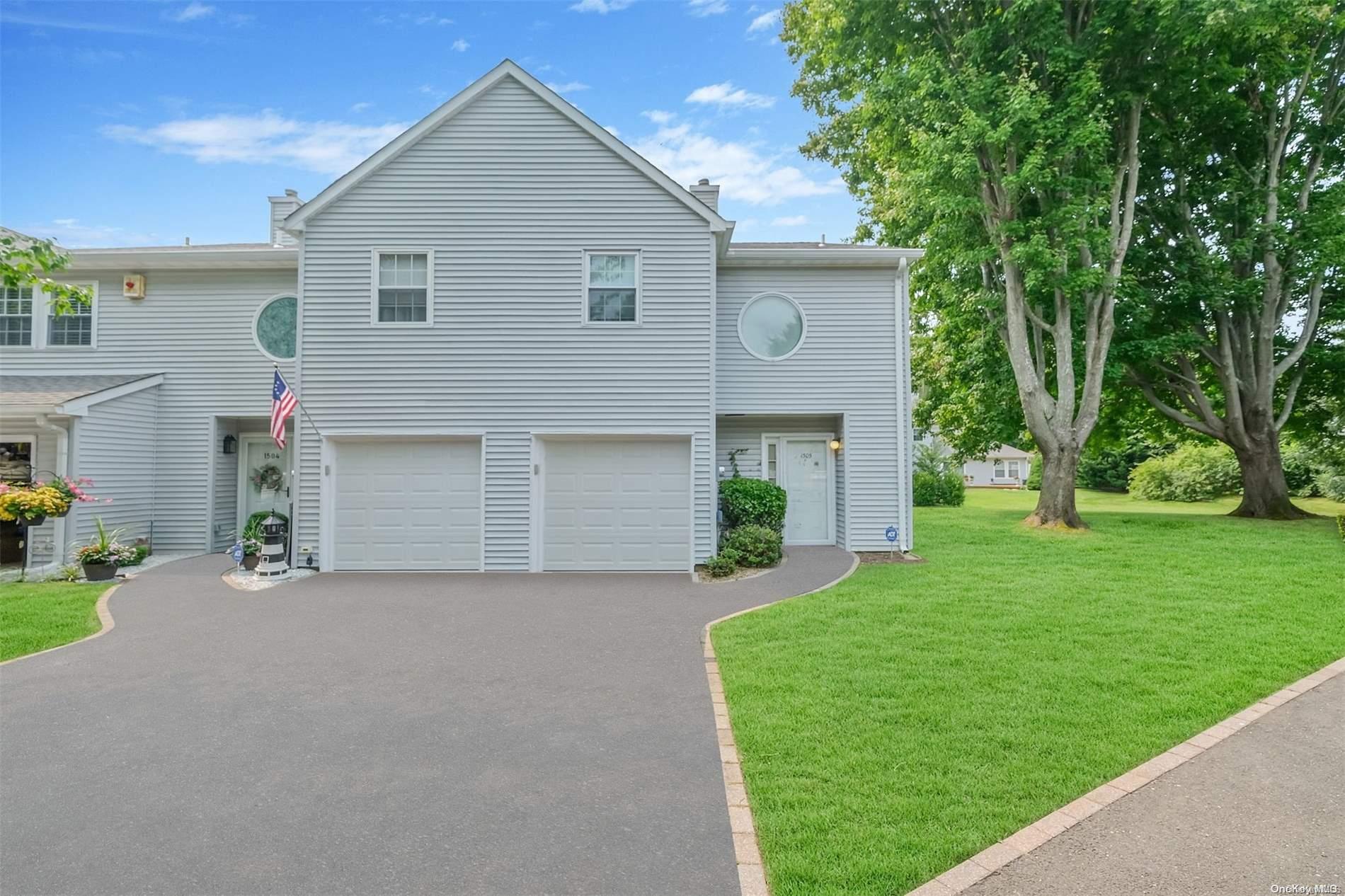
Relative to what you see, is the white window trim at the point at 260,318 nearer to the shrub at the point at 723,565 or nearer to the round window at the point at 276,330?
the round window at the point at 276,330

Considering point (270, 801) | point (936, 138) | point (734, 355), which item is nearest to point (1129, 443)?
point (936, 138)

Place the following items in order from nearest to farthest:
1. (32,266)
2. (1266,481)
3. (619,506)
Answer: (32,266) < (619,506) < (1266,481)

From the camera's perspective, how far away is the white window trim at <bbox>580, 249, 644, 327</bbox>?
10.7m

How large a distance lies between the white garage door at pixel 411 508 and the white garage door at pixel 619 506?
1244 mm

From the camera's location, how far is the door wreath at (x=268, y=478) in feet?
41.9

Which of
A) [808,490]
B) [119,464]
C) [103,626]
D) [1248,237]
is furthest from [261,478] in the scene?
[1248,237]

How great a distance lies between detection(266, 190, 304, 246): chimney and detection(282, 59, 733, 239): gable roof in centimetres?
324

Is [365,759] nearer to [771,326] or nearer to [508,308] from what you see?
[508,308]

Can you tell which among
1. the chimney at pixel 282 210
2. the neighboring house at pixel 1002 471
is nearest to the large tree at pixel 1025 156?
the chimney at pixel 282 210

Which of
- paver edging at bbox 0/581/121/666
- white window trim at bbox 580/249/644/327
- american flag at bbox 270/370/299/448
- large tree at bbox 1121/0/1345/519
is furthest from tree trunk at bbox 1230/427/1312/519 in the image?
paver edging at bbox 0/581/121/666

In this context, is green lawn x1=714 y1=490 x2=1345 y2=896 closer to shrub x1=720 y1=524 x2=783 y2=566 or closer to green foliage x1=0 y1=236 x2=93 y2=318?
shrub x1=720 y1=524 x2=783 y2=566

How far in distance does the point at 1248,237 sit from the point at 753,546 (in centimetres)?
1433

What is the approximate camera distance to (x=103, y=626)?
7180 millimetres

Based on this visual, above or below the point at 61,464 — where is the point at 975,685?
below
